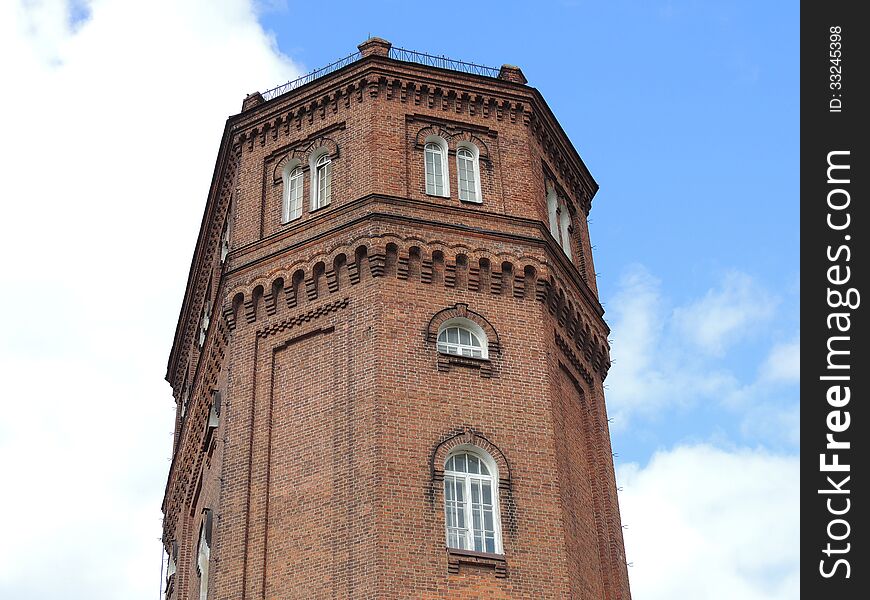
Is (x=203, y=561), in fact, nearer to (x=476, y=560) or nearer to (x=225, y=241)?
(x=476, y=560)

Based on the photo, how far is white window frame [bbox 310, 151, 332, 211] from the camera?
28500 mm

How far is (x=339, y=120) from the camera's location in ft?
96.2

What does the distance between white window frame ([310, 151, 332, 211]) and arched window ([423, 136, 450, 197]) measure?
6.98ft

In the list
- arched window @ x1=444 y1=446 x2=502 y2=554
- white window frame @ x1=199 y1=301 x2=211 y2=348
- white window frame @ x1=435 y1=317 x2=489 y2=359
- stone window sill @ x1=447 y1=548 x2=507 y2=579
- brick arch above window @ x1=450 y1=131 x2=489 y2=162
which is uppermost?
brick arch above window @ x1=450 y1=131 x2=489 y2=162

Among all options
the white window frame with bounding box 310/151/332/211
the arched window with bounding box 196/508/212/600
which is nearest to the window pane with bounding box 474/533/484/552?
the arched window with bounding box 196/508/212/600

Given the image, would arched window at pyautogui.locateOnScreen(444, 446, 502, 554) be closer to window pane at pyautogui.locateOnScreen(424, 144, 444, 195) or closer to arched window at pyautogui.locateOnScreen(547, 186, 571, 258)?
window pane at pyautogui.locateOnScreen(424, 144, 444, 195)

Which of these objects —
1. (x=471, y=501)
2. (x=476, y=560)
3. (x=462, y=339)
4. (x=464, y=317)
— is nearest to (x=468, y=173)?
(x=464, y=317)

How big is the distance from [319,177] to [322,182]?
0.21 metres

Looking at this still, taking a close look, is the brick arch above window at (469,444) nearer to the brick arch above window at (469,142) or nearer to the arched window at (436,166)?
the arched window at (436,166)

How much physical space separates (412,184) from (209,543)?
8.49 meters

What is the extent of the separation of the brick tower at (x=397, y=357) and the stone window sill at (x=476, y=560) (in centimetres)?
4

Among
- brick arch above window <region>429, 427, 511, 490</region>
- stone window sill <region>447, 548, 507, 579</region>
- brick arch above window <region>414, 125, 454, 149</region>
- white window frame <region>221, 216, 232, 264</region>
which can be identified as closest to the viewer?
stone window sill <region>447, 548, 507, 579</region>

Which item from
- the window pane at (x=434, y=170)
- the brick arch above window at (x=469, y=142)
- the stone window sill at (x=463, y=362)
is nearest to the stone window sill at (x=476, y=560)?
the stone window sill at (x=463, y=362)
